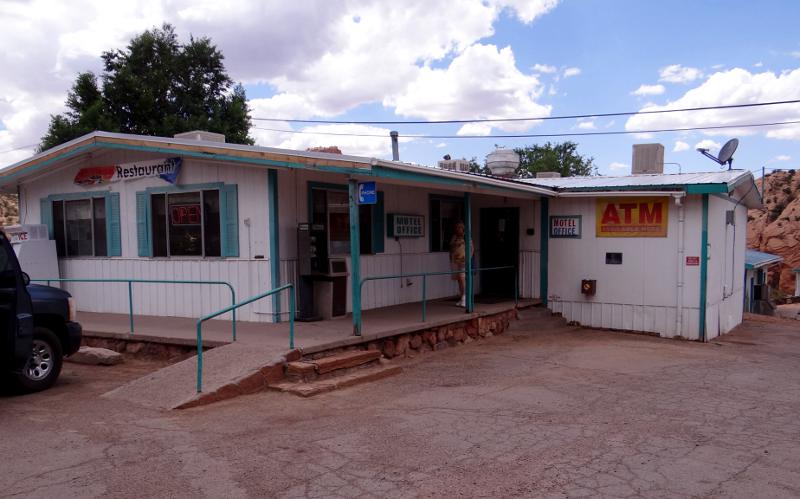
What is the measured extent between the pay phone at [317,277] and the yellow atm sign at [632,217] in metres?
5.74

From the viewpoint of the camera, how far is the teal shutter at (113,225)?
11625 mm

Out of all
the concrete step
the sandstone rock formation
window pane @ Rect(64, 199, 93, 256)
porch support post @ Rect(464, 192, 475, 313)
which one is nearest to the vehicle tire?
the concrete step

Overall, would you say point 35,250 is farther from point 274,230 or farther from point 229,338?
point 229,338

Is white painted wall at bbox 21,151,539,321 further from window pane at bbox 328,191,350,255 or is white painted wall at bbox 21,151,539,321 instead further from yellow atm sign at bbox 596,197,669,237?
yellow atm sign at bbox 596,197,669,237

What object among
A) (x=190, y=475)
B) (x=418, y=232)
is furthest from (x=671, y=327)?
(x=190, y=475)

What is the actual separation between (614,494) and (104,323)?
30.1 ft

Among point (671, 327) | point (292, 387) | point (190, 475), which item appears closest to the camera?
point (190, 475)

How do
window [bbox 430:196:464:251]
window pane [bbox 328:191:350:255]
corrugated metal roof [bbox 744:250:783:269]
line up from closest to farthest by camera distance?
window pane [bbox 328:191:350:255]
window [bbox 430:196:464:251]
corrugated metal roof [bbox 744:250:783:269]

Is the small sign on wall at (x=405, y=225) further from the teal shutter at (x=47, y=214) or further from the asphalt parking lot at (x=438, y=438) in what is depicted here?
the teal shutter at (x=47, y=214)

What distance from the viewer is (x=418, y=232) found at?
12758mm

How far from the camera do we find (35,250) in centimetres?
1205

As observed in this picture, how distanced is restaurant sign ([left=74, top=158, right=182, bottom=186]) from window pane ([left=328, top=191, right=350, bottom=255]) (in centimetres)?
271

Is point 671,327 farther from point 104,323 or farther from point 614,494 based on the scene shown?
point 104,323

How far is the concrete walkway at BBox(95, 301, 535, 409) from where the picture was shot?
711 centimetres
